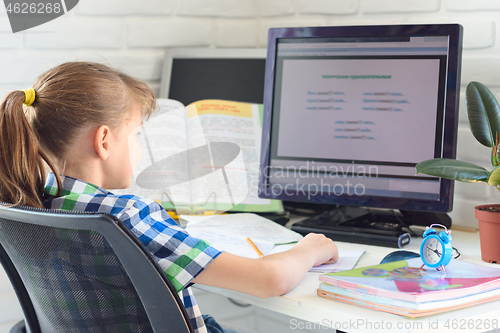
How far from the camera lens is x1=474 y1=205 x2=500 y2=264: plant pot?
0.83 m

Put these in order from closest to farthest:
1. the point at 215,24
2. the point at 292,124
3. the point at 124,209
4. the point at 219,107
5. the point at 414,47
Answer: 1. the point at 124,209
2. the point at 414,47
3. the point at 292,124
4. the point at 219,107
5. the point at 215,24

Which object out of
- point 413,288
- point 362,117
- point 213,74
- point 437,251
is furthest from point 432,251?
point 213,74

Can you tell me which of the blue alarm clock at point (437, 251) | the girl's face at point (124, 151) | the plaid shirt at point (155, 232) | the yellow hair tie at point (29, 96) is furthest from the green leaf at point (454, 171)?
the yellow hair tie at point (29, 96)

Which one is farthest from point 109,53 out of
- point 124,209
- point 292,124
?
point 124,209

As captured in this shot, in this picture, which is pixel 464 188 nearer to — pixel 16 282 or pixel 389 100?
pixel 389 100

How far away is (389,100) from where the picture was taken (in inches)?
40.2

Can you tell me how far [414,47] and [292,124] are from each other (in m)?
0.31

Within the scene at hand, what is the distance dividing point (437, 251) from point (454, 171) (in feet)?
Answer: 0.56

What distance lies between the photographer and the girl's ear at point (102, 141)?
2.60ft

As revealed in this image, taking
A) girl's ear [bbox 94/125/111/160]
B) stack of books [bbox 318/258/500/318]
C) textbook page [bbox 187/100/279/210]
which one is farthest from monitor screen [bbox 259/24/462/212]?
girl's ear [bbox 94/125/111/160]

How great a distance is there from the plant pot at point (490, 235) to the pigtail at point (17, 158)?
2.37ft

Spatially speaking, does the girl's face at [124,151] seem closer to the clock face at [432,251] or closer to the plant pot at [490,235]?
the clock face at [432,251]

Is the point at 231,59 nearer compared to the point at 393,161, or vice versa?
the point at 393,161

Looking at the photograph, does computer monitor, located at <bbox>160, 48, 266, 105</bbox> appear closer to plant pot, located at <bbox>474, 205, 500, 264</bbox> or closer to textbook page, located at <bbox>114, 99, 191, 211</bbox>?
textbook page, located at <bbox>114, 99, 191, 211</bbox>
